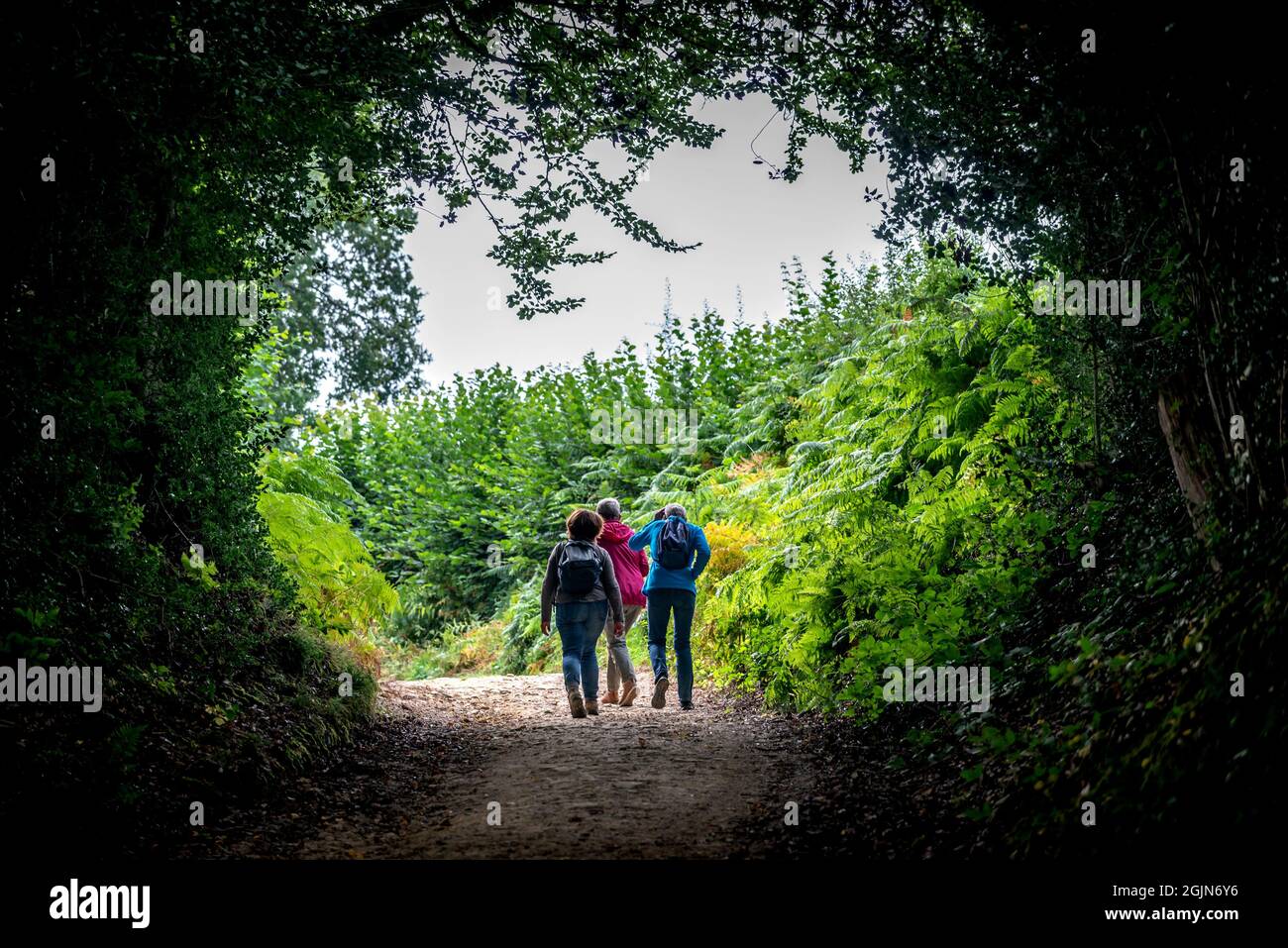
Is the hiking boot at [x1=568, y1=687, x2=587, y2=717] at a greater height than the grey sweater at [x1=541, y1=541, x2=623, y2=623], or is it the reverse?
the grey sweater at [x1=541, y1=541, x2=623, y2=623]

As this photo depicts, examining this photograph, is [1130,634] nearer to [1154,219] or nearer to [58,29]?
[1154,219]

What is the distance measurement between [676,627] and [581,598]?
3.52ft

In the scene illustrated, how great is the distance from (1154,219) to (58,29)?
6.19 m

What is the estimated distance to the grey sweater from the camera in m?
9.23

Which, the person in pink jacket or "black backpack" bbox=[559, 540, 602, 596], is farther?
the person in pink jacket

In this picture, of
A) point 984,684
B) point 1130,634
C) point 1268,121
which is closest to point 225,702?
point 984,684

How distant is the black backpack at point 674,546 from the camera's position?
9.49 m
